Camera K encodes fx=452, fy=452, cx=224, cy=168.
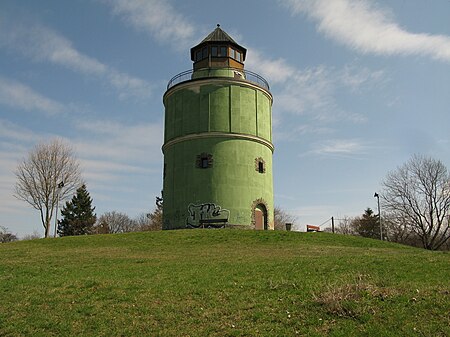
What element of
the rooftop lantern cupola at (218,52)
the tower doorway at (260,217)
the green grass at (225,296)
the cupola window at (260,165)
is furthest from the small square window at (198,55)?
the green grass at (225,296)

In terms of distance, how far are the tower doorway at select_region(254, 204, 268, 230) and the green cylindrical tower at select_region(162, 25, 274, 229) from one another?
37mm

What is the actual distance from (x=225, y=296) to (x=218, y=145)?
22.9 meters

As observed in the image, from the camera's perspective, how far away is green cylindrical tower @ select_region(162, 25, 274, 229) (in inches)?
1292

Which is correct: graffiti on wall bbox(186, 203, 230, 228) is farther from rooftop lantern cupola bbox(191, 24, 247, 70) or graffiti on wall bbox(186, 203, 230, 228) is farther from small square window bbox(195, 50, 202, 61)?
small square window bbox(195, 50, 202, 61)

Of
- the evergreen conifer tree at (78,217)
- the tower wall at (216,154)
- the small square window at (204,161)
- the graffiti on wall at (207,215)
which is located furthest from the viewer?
the evergreen conifer tree at (78,217)

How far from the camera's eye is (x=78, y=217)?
6194 cm

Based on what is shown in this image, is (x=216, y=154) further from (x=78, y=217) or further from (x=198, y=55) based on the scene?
(x=78, y=217)

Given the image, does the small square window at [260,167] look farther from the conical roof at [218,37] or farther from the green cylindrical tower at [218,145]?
the conical roof at [218,37]

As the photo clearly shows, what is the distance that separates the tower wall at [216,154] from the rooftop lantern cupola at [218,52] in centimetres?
117

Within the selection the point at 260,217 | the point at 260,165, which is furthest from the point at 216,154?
the point at 260,217

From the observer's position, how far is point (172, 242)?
79.6 feet

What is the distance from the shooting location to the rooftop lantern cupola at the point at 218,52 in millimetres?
35688

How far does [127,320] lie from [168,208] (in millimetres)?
24518

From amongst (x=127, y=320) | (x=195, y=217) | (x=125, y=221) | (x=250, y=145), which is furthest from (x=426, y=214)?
(x=125, y=221)
